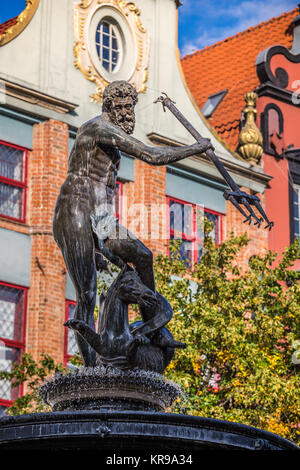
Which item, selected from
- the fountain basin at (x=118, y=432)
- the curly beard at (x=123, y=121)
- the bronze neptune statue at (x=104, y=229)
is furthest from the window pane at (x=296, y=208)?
the fountain basin at (x=118, y=432)

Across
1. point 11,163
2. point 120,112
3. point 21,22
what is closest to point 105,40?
point 21,22

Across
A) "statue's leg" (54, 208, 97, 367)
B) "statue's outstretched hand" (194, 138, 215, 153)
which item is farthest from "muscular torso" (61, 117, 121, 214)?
"statue's outstretched hand" (194, 138, 215, 153)

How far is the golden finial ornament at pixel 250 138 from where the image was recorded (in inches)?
1117

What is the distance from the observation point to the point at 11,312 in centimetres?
2256

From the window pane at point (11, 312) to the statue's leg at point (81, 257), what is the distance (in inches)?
497

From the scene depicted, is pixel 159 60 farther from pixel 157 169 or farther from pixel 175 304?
pixel 175 304

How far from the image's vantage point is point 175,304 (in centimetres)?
1978

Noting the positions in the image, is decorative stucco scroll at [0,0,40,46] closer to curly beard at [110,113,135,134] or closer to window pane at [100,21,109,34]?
window pane at [100,21,109,34]

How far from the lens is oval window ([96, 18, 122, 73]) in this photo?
26156mm

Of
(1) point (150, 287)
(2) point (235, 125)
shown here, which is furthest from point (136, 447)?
(2) point (235, 125)

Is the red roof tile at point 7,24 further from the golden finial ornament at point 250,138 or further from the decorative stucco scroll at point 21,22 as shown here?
the golden finial ornament at point 250,138

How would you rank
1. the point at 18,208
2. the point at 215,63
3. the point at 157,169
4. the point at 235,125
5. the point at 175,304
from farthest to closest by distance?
1. the point at 215,63
2. the point at 235,125
3. the point at 157,169
4. the point at 18,208
5. the point at 175,304
